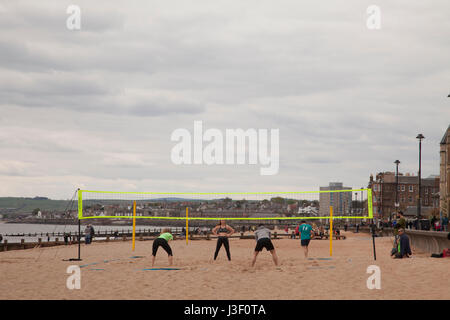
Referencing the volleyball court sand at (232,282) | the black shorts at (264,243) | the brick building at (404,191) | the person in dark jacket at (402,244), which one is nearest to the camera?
the volleyball court sand at (232,282)

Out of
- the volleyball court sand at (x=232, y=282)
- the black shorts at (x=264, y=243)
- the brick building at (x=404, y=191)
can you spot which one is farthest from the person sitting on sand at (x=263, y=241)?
the brick building at (x=404, y=191)

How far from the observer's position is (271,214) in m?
173

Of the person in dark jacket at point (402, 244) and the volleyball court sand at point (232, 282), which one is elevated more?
the person in dark jacket at point (402, 244)

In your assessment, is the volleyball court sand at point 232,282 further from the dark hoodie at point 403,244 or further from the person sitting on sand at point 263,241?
the dark hoodie at point 403,244

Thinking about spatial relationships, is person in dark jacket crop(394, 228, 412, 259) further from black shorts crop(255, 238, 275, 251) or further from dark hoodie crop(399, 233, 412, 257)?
black shorts crop(255, 238, 275, 251)

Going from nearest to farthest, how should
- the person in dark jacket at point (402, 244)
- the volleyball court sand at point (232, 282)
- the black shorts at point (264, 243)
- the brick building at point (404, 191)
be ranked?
the volleyball court sand at point (232, 282), the black shorts at point (264, 243), the person in dark jacket at point (402, 244), the brick building at point (404, 191)

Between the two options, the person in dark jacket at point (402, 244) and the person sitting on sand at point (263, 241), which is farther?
the person in dark jacket at point (402, 244)

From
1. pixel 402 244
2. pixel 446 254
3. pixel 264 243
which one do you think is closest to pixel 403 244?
pixel 402 244

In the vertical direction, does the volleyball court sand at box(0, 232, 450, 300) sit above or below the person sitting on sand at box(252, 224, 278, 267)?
below

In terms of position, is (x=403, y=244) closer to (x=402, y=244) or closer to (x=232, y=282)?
(x=402, y=244)

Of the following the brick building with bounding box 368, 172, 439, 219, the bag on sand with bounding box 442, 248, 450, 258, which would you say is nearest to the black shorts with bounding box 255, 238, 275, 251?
the bag on sand with bounding box 442, 248, 450, 258
